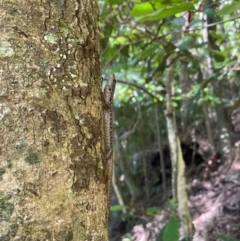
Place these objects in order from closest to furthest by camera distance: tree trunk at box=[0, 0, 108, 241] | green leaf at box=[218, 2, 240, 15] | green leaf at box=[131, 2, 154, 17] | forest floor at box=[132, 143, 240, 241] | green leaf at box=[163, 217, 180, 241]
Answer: tree trunk at box=[0, 0, 108, 241]
green leaf at box=[218, 2, 240, 15]
green leaf at box=[131, 2, 154, 17]
green leaf at box=[163, 217, 180, 241]
forest floor at box=[132, 143, 240, 241]

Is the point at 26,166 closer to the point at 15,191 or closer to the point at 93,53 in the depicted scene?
the point at 15,191

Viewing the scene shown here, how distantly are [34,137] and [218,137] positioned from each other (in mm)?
4981

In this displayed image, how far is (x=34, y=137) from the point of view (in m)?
1.00

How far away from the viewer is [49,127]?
40.3 inches

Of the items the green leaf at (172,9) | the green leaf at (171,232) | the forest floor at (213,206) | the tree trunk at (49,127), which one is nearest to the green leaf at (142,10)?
the green leaf at (172,9)

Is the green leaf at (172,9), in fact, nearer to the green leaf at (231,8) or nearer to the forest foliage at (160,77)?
the green leaf at (231,8)

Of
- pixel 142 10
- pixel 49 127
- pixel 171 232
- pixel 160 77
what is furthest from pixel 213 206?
pixel 49 127

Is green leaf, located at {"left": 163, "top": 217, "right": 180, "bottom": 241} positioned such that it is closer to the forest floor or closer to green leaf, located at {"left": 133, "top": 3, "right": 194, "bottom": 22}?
green leaf, located at {"left": 133, "top": 3, "right": 194, "bottom": 22}

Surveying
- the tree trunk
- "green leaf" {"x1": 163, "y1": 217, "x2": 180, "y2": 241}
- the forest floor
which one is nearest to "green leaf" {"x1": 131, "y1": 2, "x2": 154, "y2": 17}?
the tree trunk

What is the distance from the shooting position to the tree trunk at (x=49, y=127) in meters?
0.97

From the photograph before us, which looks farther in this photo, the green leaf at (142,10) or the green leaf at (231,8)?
the green leaf at (142,10)

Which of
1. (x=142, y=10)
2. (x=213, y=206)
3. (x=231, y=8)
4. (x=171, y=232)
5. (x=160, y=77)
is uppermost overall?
(x=160, y=77)

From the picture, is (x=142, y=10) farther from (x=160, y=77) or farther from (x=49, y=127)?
(x=160, y=77)

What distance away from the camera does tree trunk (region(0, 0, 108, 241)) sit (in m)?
0.97
